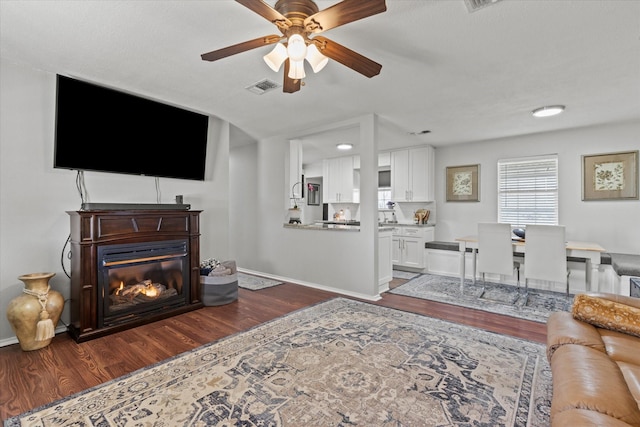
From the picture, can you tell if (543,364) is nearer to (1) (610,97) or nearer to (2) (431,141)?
(1) (610,97)

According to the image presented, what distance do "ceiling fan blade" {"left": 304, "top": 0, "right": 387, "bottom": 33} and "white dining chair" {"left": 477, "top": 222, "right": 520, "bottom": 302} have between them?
3295 mm

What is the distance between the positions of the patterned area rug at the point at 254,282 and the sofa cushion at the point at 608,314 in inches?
143

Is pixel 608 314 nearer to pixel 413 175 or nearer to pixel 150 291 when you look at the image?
pixel 150 291

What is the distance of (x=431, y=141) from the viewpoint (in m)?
5.45

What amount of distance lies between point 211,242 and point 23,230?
192 centimetres

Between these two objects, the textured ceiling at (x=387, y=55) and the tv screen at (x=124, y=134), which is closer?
the textured ceiling at (x=387, y=55)

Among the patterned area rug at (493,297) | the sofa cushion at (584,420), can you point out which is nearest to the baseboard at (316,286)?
the patterned area rug at (493,297)

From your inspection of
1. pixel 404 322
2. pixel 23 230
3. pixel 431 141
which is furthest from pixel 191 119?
pixel 431 141

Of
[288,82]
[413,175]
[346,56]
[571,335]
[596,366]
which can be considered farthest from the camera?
[413,175]

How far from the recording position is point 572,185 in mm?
4625

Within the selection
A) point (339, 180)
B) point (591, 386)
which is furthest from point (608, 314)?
point (339, 180)

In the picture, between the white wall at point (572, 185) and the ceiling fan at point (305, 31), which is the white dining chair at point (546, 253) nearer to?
the white wall at point (572, 185)

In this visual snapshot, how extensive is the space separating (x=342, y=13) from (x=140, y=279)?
3.13 meters

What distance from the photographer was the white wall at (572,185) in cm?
423
